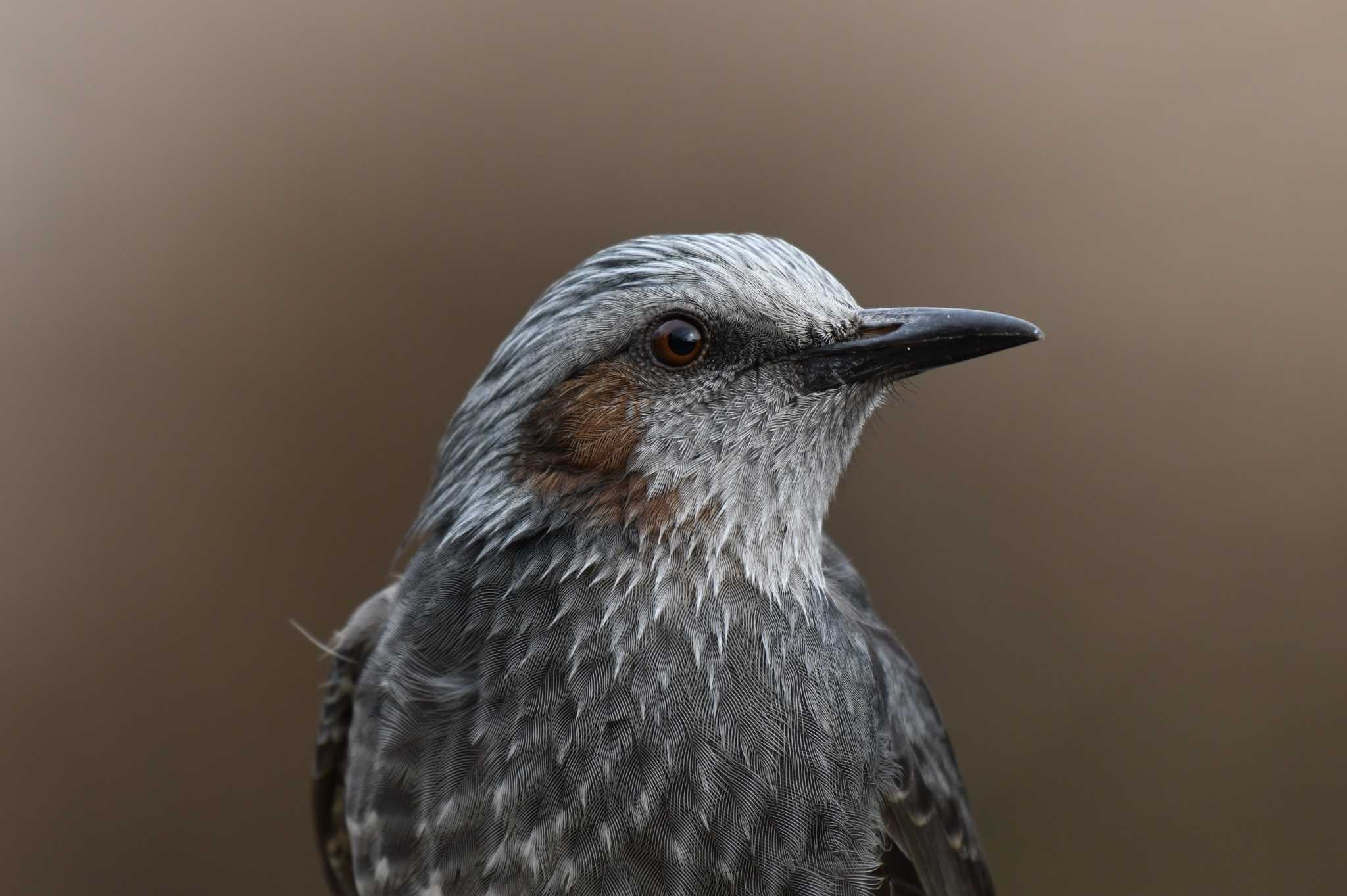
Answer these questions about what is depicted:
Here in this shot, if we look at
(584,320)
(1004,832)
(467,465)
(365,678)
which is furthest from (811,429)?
(1004,832)

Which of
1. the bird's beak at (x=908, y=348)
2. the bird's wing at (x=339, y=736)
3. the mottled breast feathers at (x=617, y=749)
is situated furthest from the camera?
the bird's wing at (x=339, y=736)

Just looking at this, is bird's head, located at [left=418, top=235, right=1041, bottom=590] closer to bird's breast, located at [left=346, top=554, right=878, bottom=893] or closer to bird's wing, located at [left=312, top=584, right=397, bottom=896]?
bird's breast, located at [left=346, top=554, right=878, bottom=893]

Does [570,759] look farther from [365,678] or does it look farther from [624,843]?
[365,678]

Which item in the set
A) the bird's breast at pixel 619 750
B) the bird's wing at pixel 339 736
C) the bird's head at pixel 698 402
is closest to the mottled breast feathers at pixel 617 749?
the bird's breast at pixel 619 750

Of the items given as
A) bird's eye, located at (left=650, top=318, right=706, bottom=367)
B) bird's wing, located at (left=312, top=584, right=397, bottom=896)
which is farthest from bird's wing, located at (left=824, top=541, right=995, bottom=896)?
bird's wing, located at (left=312, top=584, right=397, bottom=896)

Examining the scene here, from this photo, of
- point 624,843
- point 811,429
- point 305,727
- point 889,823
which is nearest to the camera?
point 624,843

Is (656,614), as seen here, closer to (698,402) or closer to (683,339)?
(698,402)

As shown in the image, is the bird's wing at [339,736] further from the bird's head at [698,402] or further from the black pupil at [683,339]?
the black pupil at [683,339]
